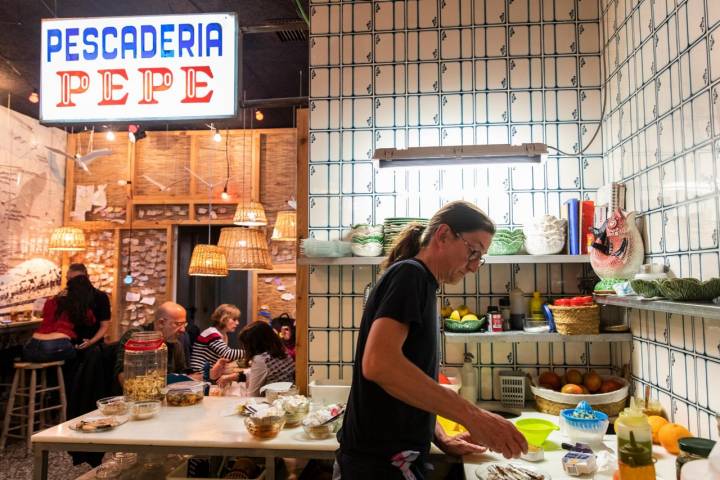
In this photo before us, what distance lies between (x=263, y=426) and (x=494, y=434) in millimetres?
1218

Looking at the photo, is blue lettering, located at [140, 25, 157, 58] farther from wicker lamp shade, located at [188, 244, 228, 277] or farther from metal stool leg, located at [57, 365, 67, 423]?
metal stool leg, located at [57, 365, 67, 423]

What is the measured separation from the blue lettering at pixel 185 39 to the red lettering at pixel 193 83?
99mm

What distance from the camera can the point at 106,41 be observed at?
3211mm

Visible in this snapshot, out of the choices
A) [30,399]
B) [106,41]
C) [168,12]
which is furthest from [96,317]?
[106,41]

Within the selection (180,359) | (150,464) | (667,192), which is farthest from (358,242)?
(180,359)

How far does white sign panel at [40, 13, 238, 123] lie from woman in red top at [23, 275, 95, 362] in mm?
Answer: 3259

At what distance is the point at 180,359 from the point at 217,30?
3034 mm

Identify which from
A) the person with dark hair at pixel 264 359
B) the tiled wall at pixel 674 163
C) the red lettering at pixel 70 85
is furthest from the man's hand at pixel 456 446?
the red lettering at pixel 70 85

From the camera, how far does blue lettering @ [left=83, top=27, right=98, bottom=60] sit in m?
3.20

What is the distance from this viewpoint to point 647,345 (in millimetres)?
Result: 2764

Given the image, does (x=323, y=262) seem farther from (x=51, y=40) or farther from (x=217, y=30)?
(x=51, y=40)

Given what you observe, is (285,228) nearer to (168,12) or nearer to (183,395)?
(168,12)

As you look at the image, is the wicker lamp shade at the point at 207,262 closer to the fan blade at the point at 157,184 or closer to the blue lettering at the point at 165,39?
the fan blade at the point at 157,184

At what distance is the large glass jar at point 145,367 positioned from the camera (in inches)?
125
